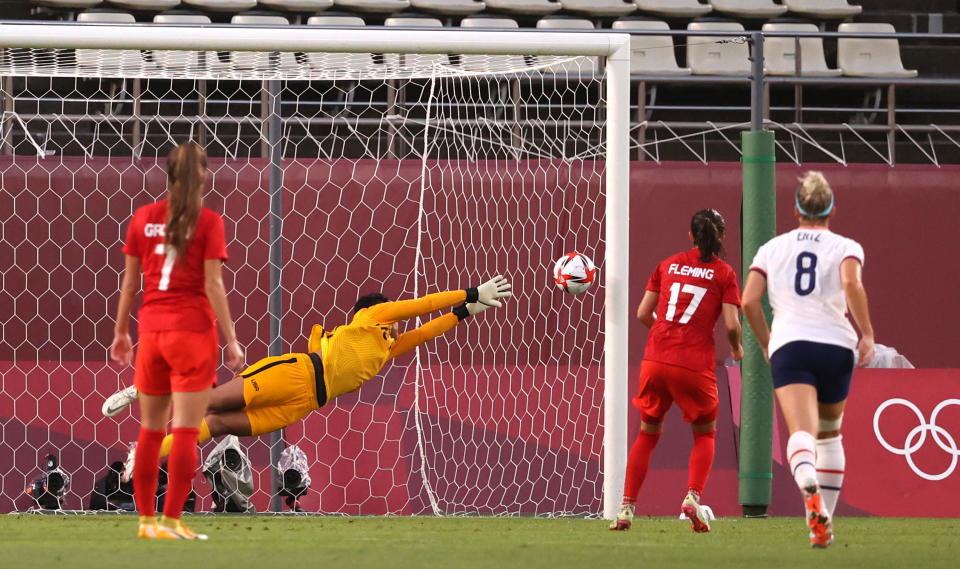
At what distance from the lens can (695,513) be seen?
6301mm

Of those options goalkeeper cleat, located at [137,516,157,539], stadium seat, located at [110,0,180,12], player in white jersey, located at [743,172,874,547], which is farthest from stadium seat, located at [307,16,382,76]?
stadium seat, located at [110,0,180,12]

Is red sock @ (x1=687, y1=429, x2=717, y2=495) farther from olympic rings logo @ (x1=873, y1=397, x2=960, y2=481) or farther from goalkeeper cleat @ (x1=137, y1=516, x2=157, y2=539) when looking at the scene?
goalkeeper cleat @ (x1=137, y1=516, x2=157, y2=539)

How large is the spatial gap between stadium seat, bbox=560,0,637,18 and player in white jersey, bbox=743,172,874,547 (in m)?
7.98

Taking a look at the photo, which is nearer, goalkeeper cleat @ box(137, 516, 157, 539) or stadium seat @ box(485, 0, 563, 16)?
goalkeeper cleat @ box(137, 516, 157, 539)

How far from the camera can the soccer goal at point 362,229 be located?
7434mm

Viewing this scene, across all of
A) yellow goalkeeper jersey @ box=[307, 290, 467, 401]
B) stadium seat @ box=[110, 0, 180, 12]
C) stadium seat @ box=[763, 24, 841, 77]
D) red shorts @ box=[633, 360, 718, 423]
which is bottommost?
red shorts @ box=[633, 360, 718, 423]

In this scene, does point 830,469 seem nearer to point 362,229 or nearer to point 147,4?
point 362,229

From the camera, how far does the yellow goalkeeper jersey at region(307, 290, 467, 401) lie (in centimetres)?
722

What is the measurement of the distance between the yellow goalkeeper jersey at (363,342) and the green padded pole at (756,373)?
2.08m

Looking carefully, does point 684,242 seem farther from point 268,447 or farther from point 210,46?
point 210,46

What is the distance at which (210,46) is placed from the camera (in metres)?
7.25

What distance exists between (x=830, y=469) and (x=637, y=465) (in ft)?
4.46

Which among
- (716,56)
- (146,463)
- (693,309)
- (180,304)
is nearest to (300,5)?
(716,56)

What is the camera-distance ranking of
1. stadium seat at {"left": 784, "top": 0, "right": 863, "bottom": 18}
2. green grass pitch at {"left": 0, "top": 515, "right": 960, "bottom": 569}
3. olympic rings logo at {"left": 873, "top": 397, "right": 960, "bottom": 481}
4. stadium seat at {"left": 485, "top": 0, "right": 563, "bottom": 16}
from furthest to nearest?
stadium seat at {"left": 784, "top": 0, "right": 863, "bottom": 18} → stadium seat at {"left": 485, "top": 0, "right": 563, "bottom": 16} → olympic rings logo at {"left": 873, "top": 397, "right": 960, "bottom": 481} → green grass pitch at {"left": 0, "top": 515, "right": 960, "bottom": 569}
